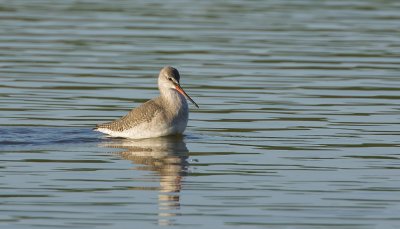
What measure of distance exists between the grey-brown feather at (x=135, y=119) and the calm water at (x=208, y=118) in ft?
0.67

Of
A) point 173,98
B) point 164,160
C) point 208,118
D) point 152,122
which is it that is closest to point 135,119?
point 152,122

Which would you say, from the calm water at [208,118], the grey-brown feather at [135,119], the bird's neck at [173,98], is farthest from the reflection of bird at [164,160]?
the bird's neck at [173,98]

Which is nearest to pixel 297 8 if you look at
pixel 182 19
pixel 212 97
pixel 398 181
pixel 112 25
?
pixel 182 19

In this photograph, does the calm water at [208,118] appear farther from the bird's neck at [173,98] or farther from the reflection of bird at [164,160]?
the bird's neck at [173,98]

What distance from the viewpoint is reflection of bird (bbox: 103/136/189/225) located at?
13.6 m

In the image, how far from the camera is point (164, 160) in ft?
55.1

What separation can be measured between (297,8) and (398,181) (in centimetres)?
2500

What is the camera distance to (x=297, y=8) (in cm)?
3962

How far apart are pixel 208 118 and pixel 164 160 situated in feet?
13.4

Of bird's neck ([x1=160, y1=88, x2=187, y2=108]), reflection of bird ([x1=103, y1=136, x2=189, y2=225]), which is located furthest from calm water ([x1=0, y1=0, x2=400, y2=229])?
bird's neck ([x1=160, y1=88, x2=187, y2=108])

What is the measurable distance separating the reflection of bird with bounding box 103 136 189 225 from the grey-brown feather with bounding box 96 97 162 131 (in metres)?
0.21

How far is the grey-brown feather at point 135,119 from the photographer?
18.8 metres

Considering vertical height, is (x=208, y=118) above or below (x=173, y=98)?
below

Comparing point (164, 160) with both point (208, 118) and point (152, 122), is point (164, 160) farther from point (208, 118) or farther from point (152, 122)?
point (208, 118)
